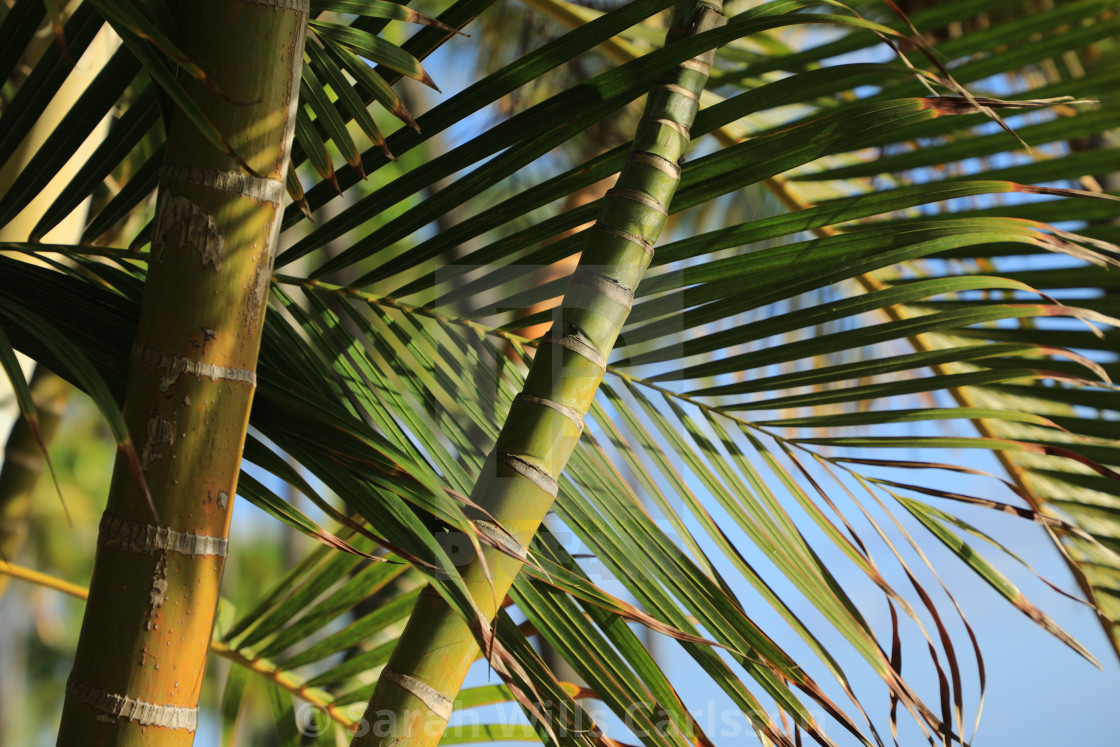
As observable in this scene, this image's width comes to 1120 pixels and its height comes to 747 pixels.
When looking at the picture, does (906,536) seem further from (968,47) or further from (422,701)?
(968,47)

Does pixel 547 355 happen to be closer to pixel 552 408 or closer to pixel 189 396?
pixel 552 408

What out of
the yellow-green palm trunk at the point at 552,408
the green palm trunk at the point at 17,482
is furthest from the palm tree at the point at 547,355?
the green palm trunk at the point at 17,482

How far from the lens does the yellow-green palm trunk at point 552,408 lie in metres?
0.37

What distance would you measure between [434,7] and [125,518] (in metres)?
4.48

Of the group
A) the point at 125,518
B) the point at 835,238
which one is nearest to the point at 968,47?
the point at 835,238

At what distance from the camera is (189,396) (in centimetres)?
31

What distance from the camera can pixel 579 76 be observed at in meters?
3.54

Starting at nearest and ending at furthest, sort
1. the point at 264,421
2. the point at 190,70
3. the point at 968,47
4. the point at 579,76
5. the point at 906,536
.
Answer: the point at 190,70
the point at 264,421
the point at 906,536
the point at 968,47
the point at 579,76

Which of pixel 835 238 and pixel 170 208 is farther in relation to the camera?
pixel 835 238

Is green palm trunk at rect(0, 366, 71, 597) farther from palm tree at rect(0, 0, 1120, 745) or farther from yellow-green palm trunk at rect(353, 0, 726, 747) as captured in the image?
yellow-green palm trunk at rect(353, 0, 726, 747)

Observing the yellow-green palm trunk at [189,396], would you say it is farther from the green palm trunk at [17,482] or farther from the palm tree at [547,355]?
the green palm trunk at [17,482]

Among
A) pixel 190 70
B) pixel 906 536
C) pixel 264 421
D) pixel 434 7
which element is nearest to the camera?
pixel 190 70

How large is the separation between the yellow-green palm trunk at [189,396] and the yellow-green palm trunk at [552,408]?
0.10 metres

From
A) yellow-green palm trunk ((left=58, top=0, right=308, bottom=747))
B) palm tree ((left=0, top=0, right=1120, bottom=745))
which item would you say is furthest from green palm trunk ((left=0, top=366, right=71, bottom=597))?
yellow-green palm trunk ((left=58, top=0, right=308, bottom=747))
